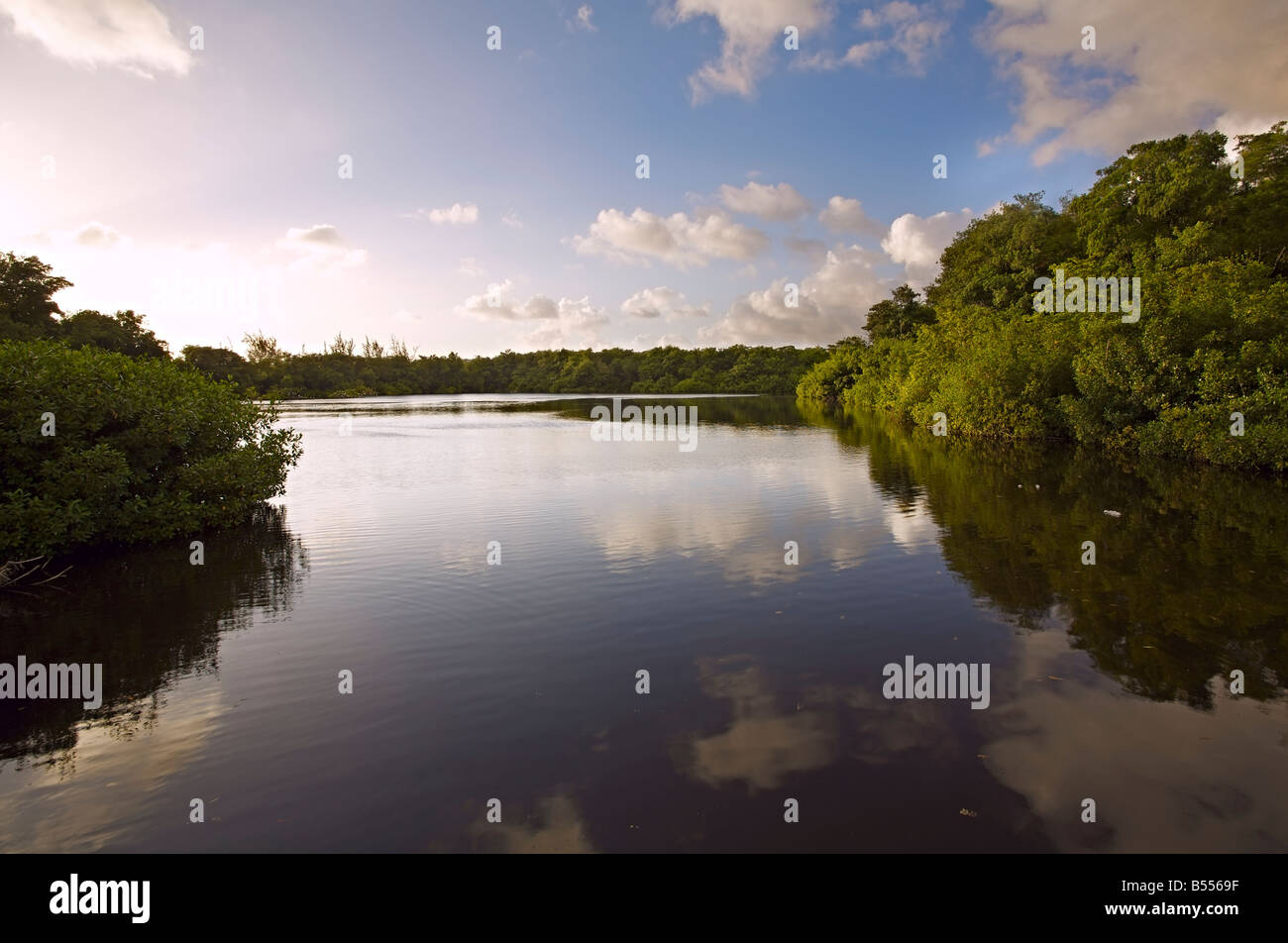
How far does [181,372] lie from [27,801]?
59.7ft

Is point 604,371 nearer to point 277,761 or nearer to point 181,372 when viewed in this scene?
point 181,372

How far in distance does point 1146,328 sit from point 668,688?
3206 centimetres

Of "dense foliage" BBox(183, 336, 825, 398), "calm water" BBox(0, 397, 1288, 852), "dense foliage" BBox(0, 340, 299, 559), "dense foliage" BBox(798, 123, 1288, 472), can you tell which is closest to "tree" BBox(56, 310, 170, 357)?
"dense foliage" BBox(183, 336, 825, 398)

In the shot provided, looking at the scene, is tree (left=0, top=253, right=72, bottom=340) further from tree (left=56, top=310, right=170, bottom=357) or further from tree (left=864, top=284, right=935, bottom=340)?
tree (left=864, top=284, right=935, bottom=340)

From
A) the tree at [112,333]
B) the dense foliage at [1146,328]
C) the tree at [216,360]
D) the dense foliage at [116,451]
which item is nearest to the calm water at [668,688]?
the dense foliage at [116,451]

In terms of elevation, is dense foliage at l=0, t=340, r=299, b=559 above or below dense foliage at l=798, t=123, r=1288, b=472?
below

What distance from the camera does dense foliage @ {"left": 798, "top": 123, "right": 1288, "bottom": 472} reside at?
27442mm

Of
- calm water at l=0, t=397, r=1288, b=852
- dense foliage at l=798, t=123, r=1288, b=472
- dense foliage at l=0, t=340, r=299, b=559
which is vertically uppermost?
dense foliage at l=798, t=123, r=1288, b=472

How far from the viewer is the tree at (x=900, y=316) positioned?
95.2m

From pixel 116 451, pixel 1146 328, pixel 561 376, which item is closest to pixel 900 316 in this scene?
pixel 1146 328

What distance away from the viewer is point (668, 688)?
956 centimetres

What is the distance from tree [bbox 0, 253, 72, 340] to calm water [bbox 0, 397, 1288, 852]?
74334 millimetres

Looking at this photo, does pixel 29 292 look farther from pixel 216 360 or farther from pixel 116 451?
pixel 116 451

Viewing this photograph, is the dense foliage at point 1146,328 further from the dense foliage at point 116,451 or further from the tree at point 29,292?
the tree at point 29,292
